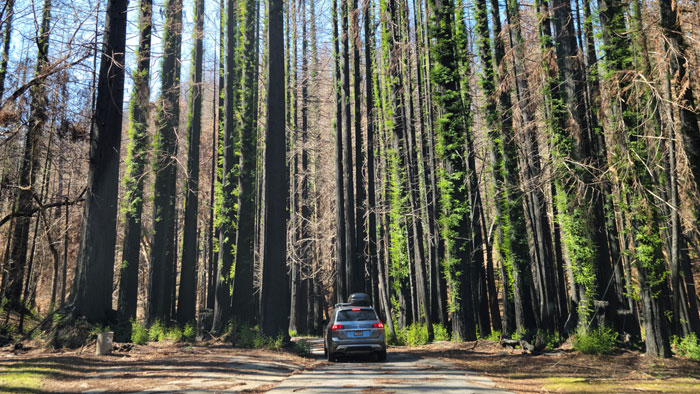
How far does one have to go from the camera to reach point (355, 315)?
50.7ft

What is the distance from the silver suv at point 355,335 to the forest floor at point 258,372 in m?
1.27

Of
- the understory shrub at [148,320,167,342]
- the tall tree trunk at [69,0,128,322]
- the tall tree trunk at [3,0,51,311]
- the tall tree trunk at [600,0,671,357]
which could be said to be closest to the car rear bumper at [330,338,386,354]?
the tall tree trunk at [69,0,128,322]

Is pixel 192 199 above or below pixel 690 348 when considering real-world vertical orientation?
above

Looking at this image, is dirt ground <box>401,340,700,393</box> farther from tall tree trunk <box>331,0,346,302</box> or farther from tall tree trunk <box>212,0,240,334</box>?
tall tree trunk <box>212,0,240,334</box>

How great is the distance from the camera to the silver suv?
14773 millimetres

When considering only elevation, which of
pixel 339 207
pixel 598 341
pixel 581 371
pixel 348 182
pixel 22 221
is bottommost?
pixel 581 371

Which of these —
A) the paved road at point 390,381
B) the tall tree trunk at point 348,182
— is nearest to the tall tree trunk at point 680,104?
the paved road at point 390,381

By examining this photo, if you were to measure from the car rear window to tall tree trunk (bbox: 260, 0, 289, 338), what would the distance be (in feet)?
7.50

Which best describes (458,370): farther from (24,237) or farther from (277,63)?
(24,237)

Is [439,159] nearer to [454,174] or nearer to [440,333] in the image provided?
[454,174]

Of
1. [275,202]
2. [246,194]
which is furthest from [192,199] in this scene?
[275,202]

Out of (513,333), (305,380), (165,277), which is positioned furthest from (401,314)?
(305,380)

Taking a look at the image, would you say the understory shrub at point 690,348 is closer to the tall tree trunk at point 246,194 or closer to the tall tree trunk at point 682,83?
the tall tree trunk at point 682,83

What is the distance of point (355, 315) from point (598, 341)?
6919mm
